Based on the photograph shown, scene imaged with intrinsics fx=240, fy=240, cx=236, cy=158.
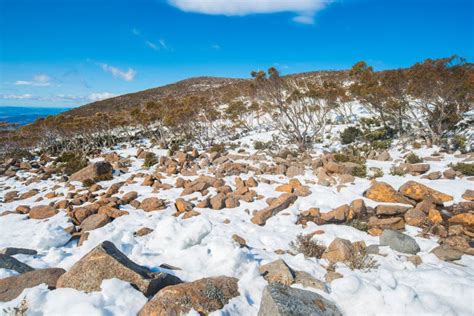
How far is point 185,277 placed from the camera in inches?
187

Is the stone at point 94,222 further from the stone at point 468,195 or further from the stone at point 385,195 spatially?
the stone at point 468,195

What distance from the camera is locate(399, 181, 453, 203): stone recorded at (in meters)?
8.07

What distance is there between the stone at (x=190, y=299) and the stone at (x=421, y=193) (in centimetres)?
746

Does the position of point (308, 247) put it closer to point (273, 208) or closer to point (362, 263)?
point (362, 263)

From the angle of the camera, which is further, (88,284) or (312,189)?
(312,189)

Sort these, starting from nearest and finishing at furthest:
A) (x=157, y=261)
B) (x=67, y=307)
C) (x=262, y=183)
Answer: (x=67, y=307) < (x=157, y=261) < (x=262, y=183)

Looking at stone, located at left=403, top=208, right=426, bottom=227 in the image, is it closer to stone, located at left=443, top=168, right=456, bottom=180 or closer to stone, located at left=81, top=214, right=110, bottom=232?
stone, located at left=443, top=168, right=456, bottom=180

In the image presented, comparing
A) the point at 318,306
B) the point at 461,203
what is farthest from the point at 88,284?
the point at 461,203

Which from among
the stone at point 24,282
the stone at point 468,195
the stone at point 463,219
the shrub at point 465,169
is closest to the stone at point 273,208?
the stone at point 463,219

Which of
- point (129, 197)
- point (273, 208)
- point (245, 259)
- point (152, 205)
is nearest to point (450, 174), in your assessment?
point (273, 208)

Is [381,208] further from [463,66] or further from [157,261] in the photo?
[463,66]

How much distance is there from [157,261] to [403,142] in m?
17.6

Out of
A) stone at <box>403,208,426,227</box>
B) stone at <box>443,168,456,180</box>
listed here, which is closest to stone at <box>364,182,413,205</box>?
stone at <box>403,208,426,227</box>

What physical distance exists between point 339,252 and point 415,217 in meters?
3.46
